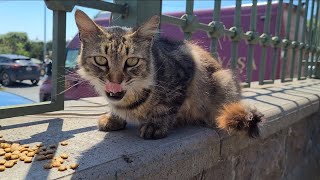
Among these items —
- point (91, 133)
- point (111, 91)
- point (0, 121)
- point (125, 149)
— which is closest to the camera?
point (125, 149)

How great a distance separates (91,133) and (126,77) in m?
0.32

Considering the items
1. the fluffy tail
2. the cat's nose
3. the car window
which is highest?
the car window

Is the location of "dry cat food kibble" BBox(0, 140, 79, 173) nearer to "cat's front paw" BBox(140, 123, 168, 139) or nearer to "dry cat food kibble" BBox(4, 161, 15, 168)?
"dry cat food kibble" BBox(4, 161, 15, 168)

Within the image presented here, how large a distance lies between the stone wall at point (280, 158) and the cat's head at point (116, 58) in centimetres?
48

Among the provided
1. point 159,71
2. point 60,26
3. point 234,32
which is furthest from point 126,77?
point 234,32

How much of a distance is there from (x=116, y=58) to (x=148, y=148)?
1.28 ft

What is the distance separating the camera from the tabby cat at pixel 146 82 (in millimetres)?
1362

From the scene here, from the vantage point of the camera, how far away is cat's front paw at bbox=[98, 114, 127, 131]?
1518 millimetres

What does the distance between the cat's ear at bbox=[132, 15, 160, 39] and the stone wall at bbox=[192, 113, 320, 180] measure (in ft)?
2.12

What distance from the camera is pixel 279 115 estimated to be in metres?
1.98

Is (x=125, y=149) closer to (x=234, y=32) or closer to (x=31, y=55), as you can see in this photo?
(x=31, y=55)

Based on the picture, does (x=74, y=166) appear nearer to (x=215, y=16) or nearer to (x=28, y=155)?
(x=28, y=155)

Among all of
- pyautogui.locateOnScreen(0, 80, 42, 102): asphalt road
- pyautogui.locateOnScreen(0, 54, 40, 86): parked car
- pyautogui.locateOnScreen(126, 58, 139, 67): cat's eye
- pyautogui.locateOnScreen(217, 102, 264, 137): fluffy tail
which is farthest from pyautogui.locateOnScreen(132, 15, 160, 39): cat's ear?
pyautogui.locateOnScreen(0, 80, 42, 102): asphalt road

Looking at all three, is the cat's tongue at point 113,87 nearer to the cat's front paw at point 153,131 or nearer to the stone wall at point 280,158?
the cat's front paw at point 153,131
